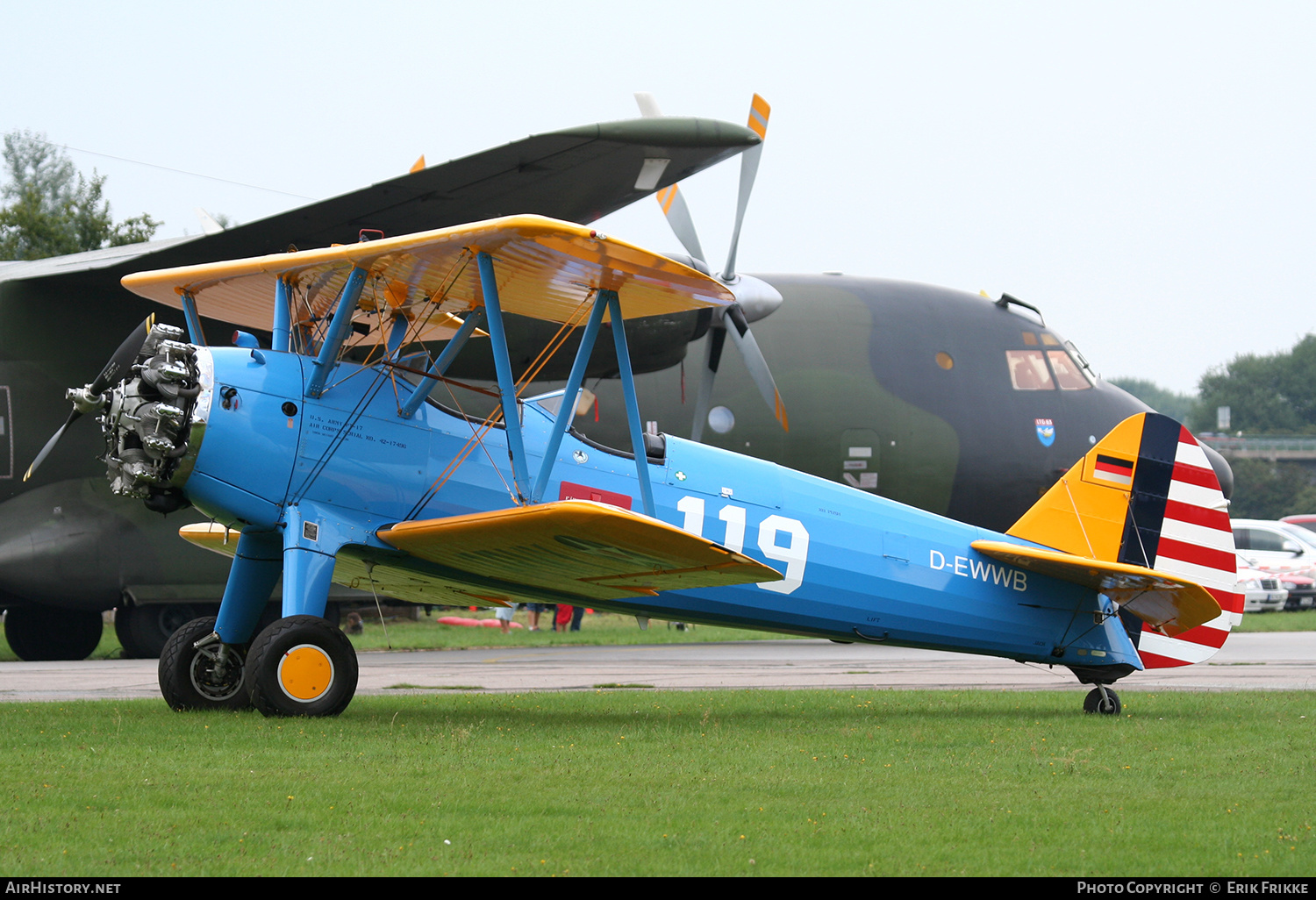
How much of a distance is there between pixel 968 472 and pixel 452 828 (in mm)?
13959

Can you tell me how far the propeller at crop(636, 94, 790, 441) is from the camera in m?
15.0

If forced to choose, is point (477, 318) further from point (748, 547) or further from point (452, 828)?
point (452, 828)

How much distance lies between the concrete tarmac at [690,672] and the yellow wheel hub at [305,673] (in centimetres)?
290

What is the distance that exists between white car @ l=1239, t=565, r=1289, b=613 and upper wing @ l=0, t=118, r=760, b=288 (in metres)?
20.7

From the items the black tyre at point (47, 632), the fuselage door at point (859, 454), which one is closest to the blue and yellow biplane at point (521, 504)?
the fuselage door at point (859, 454)

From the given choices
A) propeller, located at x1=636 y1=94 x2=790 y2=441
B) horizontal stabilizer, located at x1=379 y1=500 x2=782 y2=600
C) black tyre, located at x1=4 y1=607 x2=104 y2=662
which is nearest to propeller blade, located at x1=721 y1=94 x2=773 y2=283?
propeller, located at x1=636 y1=94 x2=790 y2=441

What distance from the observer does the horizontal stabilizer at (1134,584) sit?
9477 millimetres

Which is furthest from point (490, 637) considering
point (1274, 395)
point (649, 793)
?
point (1274, 395)

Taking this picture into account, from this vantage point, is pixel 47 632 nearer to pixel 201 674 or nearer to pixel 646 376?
pixel 646 376

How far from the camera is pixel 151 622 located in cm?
1580

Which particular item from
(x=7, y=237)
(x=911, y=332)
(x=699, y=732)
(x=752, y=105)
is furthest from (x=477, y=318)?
(x=7, y=237)

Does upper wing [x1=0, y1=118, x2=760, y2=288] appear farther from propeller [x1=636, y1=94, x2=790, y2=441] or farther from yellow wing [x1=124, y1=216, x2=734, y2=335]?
yellow wing [x1=124, y1=216, x2=734, y2=335]

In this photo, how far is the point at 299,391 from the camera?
344 inches

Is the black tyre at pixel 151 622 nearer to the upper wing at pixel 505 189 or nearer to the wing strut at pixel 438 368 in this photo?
the upper wing at pixel 505 189
